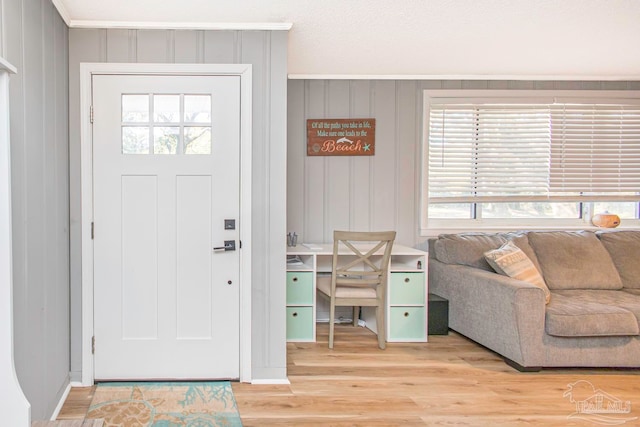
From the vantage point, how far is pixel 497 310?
369cm

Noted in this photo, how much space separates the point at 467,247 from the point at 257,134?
215 cm

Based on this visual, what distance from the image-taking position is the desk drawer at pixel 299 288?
13.7ft

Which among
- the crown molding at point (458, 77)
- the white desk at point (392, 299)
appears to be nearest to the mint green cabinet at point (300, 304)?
the white desk at point (392, 299)

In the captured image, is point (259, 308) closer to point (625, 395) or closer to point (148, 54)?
point (148, 54)

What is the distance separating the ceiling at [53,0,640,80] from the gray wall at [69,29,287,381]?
3.3 inches

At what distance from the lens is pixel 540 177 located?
4941 mm

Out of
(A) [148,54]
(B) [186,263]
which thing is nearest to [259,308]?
(B) [186,263]

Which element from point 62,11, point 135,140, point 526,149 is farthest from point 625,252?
point 62,11

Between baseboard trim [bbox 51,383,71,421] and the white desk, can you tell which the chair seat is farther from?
baseboard trim [bbox 51,383,71,421]

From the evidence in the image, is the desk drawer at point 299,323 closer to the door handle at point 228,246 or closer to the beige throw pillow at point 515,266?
the door handle at point 228,246

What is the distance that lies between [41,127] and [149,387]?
164cm

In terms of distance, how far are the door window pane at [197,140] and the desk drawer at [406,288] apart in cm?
189

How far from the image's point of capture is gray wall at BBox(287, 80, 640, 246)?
4.82m

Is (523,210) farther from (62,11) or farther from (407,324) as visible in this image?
(62,11)
